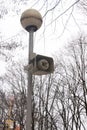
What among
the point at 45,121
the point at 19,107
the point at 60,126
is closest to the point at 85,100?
the point at 45,121

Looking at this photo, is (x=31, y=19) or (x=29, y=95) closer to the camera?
(x=29, y=95)

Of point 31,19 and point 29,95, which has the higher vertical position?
point 31,19

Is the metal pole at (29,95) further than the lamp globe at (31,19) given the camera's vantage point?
No

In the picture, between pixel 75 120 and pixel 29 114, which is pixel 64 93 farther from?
pixel 29 114

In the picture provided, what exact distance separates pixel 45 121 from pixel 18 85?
167 inches

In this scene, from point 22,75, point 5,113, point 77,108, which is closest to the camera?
point 77,108

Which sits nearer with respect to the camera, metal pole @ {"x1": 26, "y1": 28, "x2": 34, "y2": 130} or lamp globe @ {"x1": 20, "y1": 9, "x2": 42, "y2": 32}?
metal pole @ {"x1": 26, "y1": 28, "x2": 34, "y2": 130}

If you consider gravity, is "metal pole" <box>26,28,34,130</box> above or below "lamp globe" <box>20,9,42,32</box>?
below

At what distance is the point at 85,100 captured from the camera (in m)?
17.4

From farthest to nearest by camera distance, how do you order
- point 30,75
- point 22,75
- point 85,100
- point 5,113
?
point 5,113, point 22,75, point 85,100, point 30,75

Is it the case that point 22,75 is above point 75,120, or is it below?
above

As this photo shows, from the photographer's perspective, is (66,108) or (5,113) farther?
(5,113)

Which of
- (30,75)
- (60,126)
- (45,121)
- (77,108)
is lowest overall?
(60,126)

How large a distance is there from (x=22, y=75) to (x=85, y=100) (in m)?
7.09
